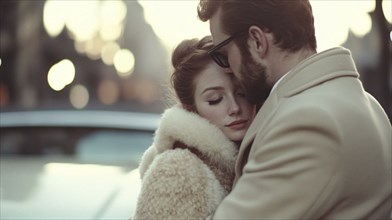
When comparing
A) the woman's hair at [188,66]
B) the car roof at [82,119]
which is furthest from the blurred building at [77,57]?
the woman's hair at [188,66]

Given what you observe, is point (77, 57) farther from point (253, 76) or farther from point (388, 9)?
point (253, 76)

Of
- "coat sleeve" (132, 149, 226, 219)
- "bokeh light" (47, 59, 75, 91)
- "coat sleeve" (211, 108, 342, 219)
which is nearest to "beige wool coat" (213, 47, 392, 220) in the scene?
"coat sleeve" (211, 108, 342, 219)

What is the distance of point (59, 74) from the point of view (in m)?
37.8

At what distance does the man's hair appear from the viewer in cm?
265

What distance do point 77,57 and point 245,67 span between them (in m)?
47.2

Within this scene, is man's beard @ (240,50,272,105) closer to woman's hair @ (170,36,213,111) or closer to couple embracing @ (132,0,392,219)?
couple embracing @ (132,0,392,219)

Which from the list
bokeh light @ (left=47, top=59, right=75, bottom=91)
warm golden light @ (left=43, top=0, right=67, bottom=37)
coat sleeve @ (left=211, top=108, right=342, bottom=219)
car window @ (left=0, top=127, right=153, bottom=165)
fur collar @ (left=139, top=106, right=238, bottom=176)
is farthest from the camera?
bokeh light @ (left=47, top=59, right=75, bottom=91)

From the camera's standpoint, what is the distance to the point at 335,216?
2.44 metres

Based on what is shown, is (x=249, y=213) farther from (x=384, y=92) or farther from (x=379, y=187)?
(x=384, y=92)

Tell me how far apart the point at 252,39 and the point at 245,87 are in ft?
0.64

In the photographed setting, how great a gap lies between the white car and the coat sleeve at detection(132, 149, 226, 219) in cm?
102

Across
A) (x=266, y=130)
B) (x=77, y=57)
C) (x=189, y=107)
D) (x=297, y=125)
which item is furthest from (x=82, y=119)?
(x=77, y=57)

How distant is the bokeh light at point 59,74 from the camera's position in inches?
1419

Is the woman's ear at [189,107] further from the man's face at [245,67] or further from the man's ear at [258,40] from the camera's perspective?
the man's ear at [258,40]
